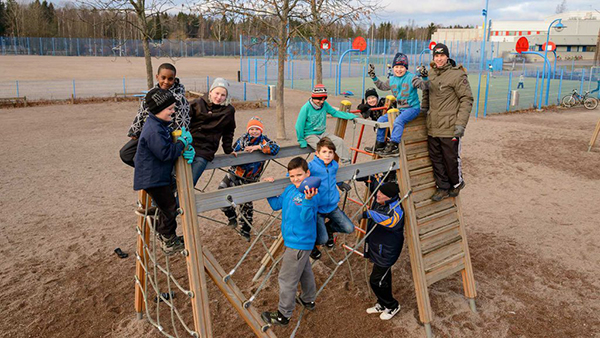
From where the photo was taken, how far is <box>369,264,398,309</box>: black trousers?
14.8 feet

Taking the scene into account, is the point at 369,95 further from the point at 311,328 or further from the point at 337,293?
the point at 311,328

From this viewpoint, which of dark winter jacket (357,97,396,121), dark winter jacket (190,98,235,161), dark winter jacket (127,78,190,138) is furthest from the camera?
dark winter jacket (357,97,396,121)

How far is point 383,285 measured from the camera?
456 centimetres

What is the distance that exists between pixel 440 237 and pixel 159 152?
3012mm

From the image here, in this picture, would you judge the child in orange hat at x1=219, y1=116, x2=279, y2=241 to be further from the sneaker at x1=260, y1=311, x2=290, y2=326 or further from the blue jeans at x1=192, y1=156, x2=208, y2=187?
the sneaker at x1=260, y1=311, x2=290, y2=326

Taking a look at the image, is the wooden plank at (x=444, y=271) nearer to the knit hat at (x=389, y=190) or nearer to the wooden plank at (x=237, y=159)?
the knit hat at (x=389, y=190)

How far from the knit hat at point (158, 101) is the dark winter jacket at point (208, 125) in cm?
86

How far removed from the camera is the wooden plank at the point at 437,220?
183 inches

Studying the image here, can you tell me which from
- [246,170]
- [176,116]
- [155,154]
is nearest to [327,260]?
[246,170]

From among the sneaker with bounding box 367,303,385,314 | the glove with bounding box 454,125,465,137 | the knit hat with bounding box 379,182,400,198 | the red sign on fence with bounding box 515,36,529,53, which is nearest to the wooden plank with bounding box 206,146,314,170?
the knit hat with bounding box 379,182,400,198

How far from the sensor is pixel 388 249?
4449 millimetres

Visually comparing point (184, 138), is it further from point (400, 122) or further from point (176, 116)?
point (400, 122)

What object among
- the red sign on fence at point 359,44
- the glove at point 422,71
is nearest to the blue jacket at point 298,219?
the glove at point 422,71

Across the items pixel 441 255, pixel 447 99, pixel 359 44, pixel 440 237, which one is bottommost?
pixel 441 255
